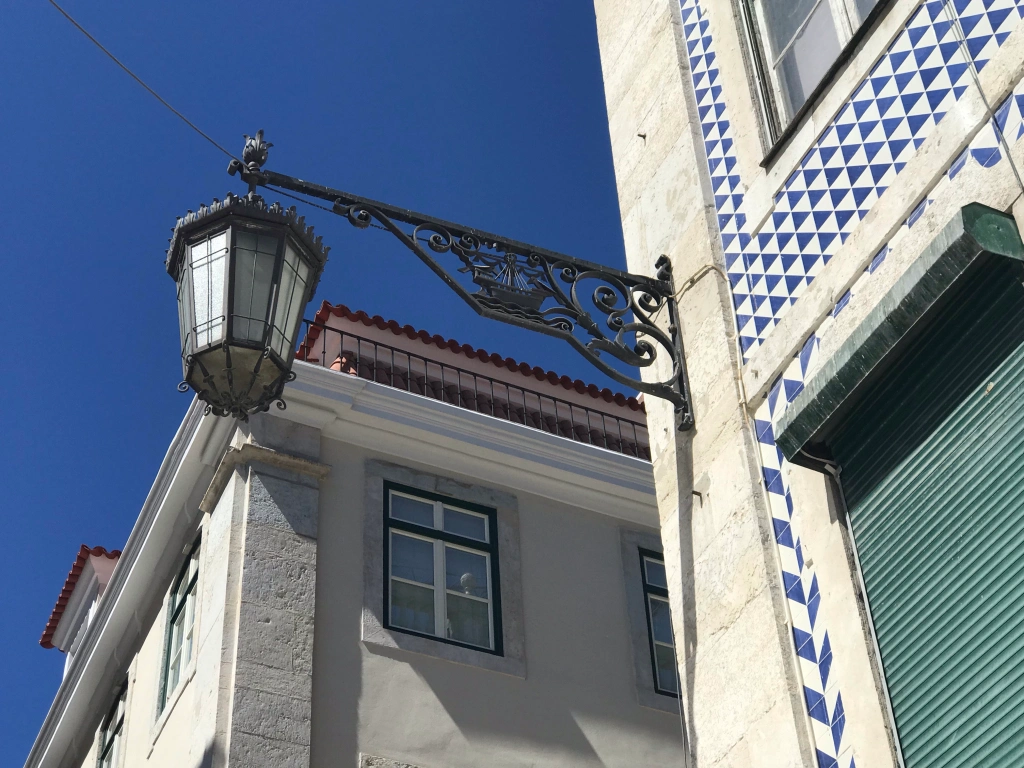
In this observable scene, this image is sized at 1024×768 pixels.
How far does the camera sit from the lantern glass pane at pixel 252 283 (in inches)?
195

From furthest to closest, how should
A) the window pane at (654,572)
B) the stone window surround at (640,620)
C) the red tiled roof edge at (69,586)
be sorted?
the red tiled roof edge at (69,586) < the window pane at (654,572) < the stone window surround at (640,620)

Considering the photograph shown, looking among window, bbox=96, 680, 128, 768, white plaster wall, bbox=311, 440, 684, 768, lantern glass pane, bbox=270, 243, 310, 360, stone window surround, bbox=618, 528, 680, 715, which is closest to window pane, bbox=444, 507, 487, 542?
white plaster wall, bbox=311, 440, 684, 768

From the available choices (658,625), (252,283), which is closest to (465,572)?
(658,625)

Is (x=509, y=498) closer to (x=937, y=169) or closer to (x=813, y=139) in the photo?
(x=813, y=139)

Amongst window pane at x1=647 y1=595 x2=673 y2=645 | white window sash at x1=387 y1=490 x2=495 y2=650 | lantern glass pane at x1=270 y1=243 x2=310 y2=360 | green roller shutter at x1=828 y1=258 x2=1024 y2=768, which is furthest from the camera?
window pane at x1=647 y1=595 x2=673 y2=645

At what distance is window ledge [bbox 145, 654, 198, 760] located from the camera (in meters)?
9.66

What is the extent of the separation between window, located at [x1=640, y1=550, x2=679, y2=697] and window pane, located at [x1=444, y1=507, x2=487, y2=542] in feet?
4.58

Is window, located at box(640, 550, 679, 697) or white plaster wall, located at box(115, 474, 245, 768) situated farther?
window, located at box(640, 550, 679, 697)

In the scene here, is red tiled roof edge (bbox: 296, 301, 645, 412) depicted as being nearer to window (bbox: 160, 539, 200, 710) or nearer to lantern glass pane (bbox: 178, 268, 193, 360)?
window (bbox: 160, 539, 200, 710)

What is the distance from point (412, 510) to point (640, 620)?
198 cm

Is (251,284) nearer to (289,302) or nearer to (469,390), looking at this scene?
(289,302)

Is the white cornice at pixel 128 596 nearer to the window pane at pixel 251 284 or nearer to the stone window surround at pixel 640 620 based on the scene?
the stone window surround at pixel 640 620

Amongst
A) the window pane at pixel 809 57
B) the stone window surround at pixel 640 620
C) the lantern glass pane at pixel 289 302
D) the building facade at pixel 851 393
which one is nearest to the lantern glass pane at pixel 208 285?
the lantern glass pane at pixel 289 302

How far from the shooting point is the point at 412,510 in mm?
10656
